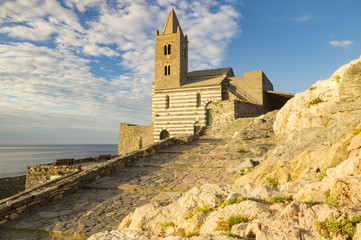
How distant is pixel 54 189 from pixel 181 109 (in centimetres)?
2402

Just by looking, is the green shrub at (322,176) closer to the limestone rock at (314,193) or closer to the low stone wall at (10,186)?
the limestone rock at (314,193)

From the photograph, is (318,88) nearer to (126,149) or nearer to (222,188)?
(222,188)

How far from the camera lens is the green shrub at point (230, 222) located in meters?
3.19

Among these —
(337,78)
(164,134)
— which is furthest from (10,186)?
(337,78)

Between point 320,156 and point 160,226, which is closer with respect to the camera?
point 160,226

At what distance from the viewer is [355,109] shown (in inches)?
319

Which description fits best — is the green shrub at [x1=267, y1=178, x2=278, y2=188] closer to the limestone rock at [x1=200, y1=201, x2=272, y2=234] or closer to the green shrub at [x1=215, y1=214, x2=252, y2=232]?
the limestone rock at [x1=200, y1=201, x2=272, y2=234]

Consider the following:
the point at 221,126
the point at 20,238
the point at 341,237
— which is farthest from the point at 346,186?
the point at 221,126

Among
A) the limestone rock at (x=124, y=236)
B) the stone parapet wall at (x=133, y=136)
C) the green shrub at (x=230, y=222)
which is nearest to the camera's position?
the green shrub at (x=230, y=222)

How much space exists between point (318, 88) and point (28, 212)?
13213mm

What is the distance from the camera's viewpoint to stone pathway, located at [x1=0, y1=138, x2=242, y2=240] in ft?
17.0

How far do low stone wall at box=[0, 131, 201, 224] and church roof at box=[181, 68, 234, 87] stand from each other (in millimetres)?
19351

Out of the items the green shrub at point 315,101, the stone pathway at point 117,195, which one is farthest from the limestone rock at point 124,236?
the green shrub at point 315,101

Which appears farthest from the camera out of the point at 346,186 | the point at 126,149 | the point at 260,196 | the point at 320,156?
the point at 126,149
